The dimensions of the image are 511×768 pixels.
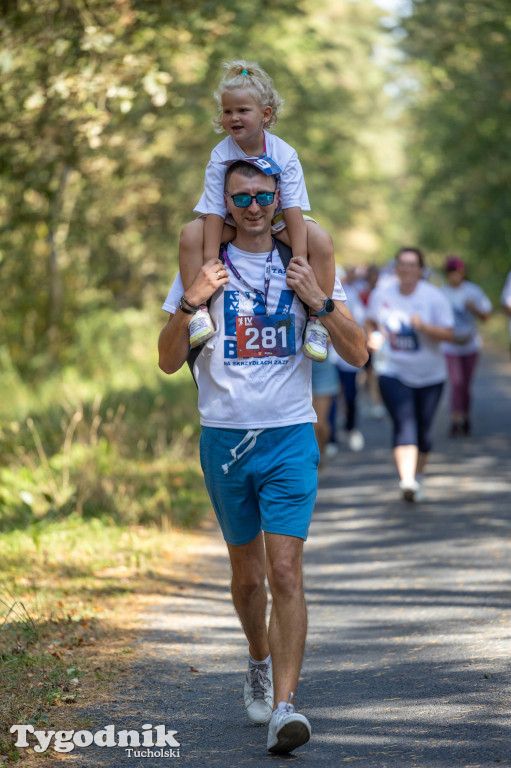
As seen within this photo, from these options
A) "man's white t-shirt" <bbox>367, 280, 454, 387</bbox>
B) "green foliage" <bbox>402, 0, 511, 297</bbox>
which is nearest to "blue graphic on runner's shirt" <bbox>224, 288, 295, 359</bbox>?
"man's white t-shirt" <bbox>367, 280, 454, 387</bbox>

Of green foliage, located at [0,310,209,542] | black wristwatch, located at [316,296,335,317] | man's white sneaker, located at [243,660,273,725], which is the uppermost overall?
black wristwatch, located at [316,296,335,317]

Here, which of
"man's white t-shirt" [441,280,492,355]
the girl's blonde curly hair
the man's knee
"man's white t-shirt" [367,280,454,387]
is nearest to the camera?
the man's knee

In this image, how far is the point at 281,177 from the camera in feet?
15.5

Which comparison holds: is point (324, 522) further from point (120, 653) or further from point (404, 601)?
point (120, 653)

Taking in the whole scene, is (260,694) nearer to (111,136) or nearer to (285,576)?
(285,576)

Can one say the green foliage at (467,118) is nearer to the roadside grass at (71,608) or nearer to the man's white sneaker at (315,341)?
the roadside grass at (71,608)

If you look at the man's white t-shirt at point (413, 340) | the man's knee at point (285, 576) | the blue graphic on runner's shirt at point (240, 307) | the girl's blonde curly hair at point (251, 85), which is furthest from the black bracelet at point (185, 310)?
the man's white t-shirt at point (413, 340)

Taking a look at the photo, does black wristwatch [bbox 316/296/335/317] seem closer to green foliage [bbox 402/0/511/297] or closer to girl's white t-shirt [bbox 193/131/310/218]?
girl's white t-shirt [bbox 193/131/310/218]

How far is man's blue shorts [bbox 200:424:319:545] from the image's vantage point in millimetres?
4539

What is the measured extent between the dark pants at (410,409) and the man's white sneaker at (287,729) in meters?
5.80

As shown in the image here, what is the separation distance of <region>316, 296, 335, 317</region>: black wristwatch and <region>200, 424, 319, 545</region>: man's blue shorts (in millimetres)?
454

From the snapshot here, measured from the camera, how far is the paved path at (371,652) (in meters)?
→ 4.50

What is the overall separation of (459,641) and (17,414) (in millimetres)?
8495

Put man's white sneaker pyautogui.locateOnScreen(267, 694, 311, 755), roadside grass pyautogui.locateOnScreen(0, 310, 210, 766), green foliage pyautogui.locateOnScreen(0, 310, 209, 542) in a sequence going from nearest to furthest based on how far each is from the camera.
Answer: man's white sneaker pyautogui.locateOnScreen(267, 694, 311, 755), roadside grass pyautogui.locateOnScreen(0, 310, 210, 766), green foliage pyautogui.locateOnScreen(0, 310, 209, 542)
